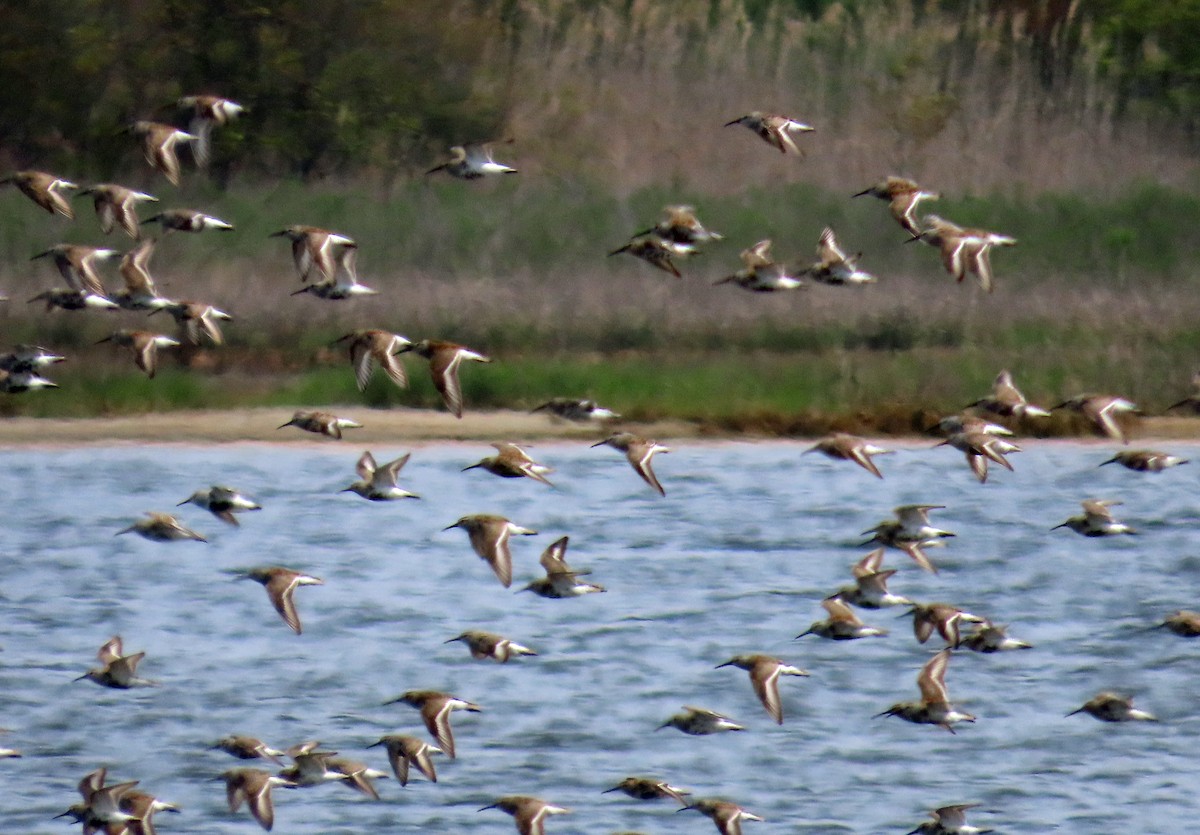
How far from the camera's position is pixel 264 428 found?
28547 millimetres

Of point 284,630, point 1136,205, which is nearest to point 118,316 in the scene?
point 284,630

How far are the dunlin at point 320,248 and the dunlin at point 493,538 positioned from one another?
1.62 metres

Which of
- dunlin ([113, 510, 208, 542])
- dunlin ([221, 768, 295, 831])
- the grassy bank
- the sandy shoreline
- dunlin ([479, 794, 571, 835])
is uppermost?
dunlin ([113, 510, 208, 542])

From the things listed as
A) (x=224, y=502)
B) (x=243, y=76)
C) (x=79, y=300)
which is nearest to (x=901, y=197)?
(x=224, y=502)

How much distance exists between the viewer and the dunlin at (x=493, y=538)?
13.4 metres

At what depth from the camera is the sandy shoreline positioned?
28.5 m

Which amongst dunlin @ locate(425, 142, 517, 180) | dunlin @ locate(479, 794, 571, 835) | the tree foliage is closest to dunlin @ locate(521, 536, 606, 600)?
dunlin @ locate(479, 794, 571, 835)

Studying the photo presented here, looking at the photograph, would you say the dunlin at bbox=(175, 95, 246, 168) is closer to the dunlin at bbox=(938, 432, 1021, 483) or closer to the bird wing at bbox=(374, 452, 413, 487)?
the bird wing at bbox=(374, 452, 413, 487)

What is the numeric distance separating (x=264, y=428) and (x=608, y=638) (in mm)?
6901

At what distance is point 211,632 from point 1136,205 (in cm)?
1311

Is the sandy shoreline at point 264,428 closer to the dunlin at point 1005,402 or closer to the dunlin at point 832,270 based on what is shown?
the dunlin at point 832,270

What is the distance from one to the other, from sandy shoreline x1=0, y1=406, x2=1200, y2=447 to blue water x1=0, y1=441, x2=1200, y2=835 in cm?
23

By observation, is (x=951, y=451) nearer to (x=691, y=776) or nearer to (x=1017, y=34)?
(x=1017, y=34)

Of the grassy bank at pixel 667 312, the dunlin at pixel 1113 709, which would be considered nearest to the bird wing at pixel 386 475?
the dunlin at pixel 1113 709
